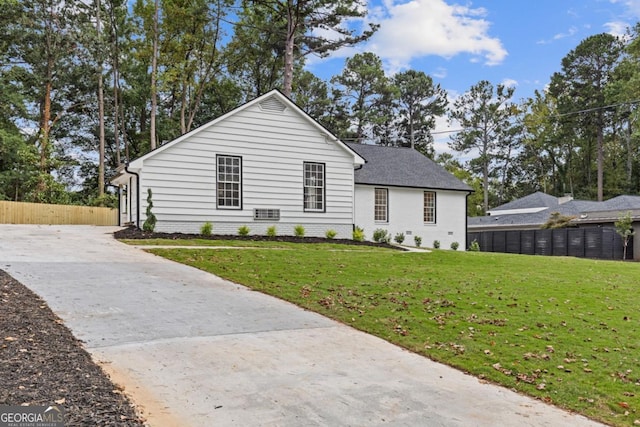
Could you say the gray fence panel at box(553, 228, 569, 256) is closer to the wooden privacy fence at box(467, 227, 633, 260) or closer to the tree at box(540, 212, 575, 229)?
the wooden privacy fence at box(467, 227, 633, 260)

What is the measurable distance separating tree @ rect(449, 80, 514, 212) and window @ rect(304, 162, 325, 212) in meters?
33.2

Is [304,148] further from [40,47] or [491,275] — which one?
[40,47]

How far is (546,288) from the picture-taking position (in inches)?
372

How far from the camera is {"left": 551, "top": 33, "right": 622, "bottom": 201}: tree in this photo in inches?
1633

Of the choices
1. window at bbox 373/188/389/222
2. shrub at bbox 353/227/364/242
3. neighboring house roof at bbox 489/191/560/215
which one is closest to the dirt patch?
shrub at bbox 353/227/364/242

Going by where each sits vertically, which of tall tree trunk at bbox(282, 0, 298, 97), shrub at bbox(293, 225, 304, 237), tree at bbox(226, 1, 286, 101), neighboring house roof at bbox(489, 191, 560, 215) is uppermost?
tree at bbox(226, 1, 286, 101)

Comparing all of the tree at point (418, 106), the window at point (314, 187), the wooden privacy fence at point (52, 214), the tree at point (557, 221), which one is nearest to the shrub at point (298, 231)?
A: the window at point (314, 187)

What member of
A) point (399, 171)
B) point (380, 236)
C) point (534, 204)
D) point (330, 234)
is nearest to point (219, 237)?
point (330, 234)

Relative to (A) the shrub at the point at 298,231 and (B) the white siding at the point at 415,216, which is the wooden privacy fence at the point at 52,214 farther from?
(B) the white siding at the point at 415,216

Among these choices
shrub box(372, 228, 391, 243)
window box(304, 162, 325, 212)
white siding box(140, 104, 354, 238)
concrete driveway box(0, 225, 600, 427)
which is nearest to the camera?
concrete driveway box(0, 225, 600, 427)

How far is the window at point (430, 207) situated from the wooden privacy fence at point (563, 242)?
7654 mm

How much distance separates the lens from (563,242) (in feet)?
84.3

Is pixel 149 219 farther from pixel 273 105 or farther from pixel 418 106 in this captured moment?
pixel 418 106

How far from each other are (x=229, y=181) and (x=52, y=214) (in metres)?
13.5
